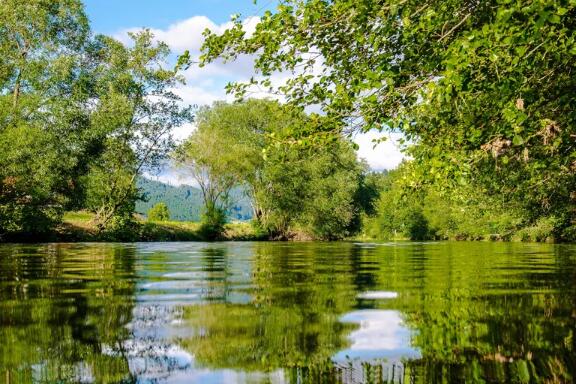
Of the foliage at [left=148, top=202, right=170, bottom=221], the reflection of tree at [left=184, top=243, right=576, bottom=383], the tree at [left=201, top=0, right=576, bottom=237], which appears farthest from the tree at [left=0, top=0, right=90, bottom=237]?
the foliage at [left=148, top=202, right=170, bottom=221]

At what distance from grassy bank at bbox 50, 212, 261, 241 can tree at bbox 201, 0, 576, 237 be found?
3612 cm

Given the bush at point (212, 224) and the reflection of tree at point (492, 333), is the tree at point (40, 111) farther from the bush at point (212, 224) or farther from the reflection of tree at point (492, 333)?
the reflection of tree at point (492, 333)

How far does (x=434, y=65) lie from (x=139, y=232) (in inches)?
1707

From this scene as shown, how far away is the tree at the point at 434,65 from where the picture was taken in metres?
8.28

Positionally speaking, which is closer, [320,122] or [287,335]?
[287,335]

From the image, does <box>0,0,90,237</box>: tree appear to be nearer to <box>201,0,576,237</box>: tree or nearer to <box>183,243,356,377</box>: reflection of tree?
<box>201,0,576,237</box>: tree

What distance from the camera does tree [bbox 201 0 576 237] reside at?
8281 mm

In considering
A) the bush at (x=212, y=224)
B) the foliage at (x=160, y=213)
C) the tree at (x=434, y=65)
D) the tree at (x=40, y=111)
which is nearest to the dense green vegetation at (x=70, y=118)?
the tree at (x=40, y=111)

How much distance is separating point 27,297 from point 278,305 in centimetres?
332

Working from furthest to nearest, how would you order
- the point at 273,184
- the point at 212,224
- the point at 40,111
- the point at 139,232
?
the point at 273,184
the point at 212,224
the point at 139,232
the point at 40,111

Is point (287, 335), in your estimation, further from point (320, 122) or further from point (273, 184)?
point (273, 184)

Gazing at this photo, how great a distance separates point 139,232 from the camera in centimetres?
4947

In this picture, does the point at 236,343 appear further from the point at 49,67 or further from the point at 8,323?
the point at 49,67

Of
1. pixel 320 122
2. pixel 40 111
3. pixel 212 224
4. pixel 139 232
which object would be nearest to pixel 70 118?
pixel 40 111
